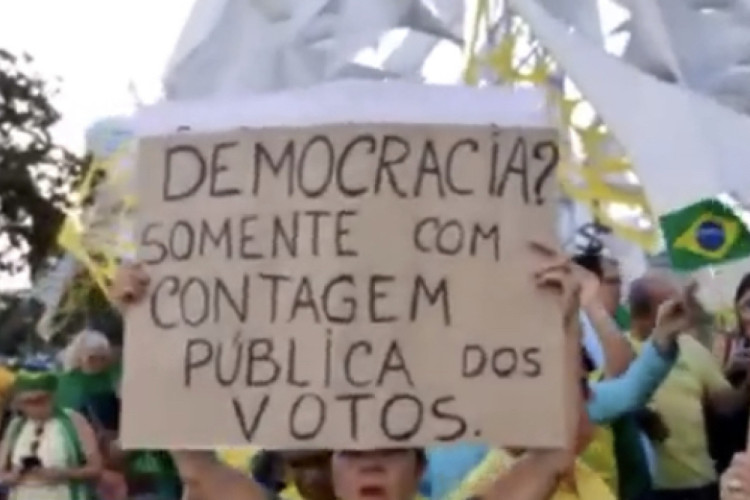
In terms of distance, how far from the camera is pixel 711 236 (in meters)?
7.84

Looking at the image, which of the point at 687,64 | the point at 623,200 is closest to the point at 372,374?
the point at 623,200

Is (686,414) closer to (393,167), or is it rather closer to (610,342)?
(610,342)

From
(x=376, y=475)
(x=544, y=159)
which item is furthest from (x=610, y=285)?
(x=376, y=475)

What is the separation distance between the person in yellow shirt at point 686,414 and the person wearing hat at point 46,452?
146 inches

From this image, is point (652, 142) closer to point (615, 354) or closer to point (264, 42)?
point (264, 42)

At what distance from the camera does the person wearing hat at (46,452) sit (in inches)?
428

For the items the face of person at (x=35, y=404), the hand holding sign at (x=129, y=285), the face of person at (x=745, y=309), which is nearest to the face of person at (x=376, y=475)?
the hand holding sign at (x=129, y=285)

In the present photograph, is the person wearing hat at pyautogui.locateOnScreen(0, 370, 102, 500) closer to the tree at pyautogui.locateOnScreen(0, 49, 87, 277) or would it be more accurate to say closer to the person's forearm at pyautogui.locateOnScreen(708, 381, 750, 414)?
the person's forearm at pyautogui.locateOnScreen(708, 381, 750, 414)

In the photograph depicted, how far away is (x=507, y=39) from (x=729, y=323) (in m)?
8.40

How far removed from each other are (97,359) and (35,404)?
435mm

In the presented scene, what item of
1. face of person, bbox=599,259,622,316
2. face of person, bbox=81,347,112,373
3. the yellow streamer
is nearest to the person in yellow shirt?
face of person, bbox=599,259,622,316

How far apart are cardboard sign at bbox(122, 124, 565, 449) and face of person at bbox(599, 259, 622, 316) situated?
3.09 metres

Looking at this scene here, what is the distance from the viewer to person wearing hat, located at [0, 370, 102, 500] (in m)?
10.9

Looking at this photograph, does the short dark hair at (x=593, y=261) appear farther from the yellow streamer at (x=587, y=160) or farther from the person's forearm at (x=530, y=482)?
the yellow streamer at (x=587, y=160)
